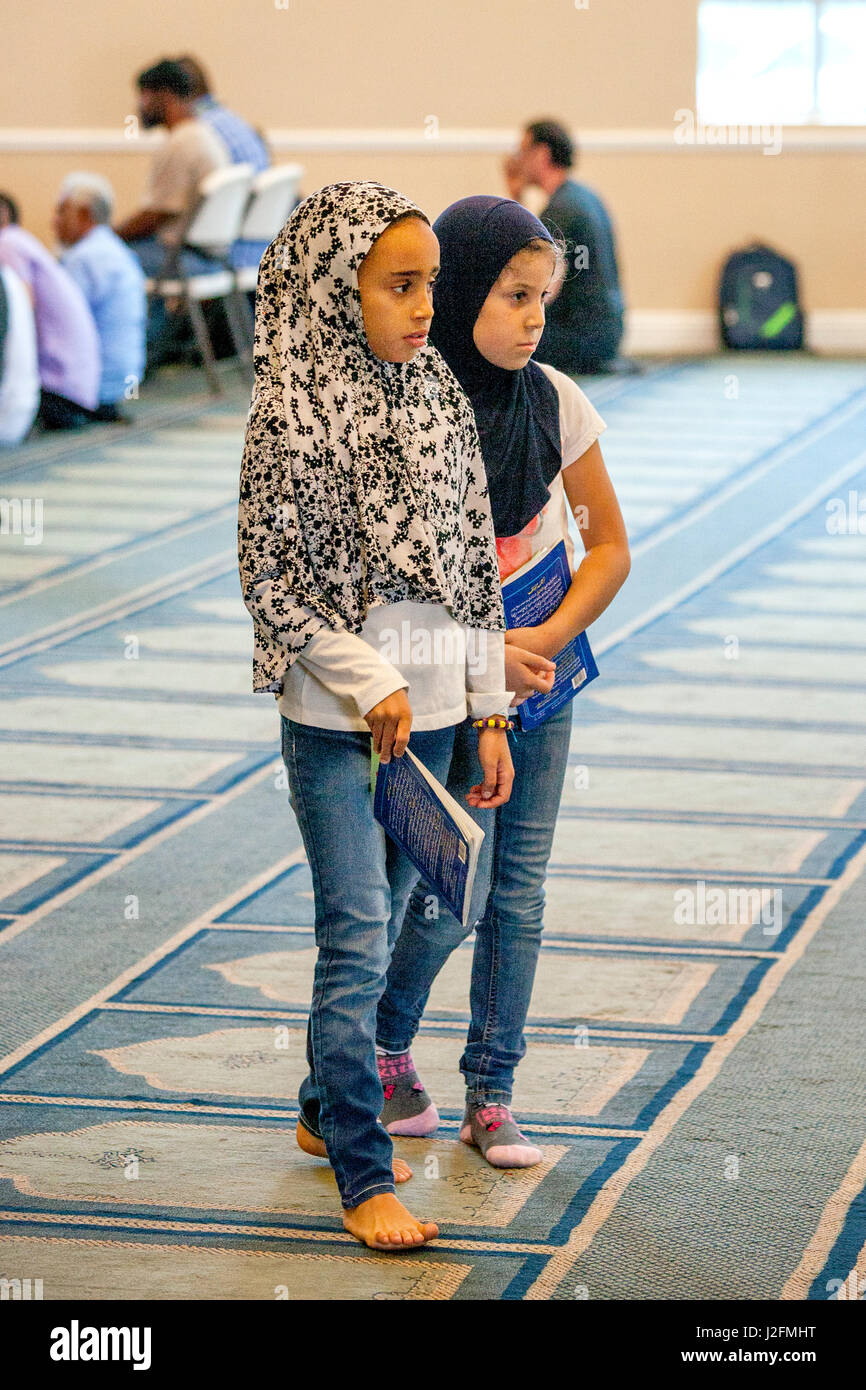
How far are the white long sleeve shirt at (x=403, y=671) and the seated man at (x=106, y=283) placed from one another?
7758 mm

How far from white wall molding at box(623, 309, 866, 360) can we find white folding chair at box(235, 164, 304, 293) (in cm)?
276

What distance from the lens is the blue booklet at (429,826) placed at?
2365mm

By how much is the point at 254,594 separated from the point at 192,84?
9620 mm

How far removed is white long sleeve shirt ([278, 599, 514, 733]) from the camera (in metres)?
2.30

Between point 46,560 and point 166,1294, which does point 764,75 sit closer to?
point 46,560

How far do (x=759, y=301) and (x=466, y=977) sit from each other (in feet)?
33.3

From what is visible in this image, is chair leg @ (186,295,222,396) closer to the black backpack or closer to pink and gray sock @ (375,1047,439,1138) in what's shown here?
the black backpack

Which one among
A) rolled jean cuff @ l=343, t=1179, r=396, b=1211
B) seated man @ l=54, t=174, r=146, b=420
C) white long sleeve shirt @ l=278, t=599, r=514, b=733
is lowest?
seated man @ l=54, t=174, r=146, b=420

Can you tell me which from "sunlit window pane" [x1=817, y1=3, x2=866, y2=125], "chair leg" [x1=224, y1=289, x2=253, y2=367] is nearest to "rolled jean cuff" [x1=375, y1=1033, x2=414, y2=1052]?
"chair leg" [x1=224, y1=289, x2=253, y2=367]

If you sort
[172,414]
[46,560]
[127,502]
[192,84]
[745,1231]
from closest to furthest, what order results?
1. [745,1231]
2. [46,560]
3. [127,502]
4. [172,414]
5. [192,84]

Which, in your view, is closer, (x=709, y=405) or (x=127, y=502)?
(x=127, y=502)

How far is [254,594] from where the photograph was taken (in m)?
2.33

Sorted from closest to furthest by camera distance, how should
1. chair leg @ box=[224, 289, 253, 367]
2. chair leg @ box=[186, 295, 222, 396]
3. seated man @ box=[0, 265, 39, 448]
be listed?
seated man @ box=[0, 265, 39, 448] → chair leg @ box=[186, 295, 222, 396] → chair leg @ box=[224, 289, 253, 367]
